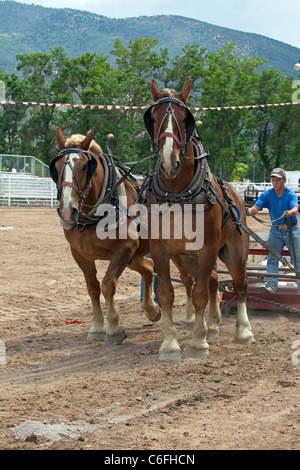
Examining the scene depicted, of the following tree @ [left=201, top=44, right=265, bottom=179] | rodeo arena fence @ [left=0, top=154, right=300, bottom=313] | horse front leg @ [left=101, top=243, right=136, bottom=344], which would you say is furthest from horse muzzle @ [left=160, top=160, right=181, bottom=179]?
tree @ [left=201, top=44, right=265, bottom=179]

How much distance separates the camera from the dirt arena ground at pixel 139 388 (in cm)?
393

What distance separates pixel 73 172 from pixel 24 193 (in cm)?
2323

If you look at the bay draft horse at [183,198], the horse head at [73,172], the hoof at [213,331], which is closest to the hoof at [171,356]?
the bay draft horse at [183,198]

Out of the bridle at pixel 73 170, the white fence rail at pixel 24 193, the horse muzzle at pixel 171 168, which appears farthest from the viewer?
the white fence rail at pixel 24 193

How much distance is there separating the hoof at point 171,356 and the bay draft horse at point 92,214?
2.86ft

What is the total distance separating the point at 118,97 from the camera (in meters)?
46.4

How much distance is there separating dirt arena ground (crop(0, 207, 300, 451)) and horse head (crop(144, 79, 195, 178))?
1.85m

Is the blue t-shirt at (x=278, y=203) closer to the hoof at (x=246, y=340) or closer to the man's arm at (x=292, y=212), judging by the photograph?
the man's arm at (x=292, y=212)

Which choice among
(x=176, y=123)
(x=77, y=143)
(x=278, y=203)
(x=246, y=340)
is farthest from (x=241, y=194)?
(x=176, y=123)

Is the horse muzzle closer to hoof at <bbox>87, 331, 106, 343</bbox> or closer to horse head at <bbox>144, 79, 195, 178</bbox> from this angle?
horse head at <bbox>144, 79, 195, 178</bbox>

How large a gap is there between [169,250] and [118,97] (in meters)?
41.8

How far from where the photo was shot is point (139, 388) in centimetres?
505

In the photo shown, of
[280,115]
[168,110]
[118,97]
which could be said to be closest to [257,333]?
[168,110]

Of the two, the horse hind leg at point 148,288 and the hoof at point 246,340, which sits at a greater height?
the horse hind leg at point 148,288
